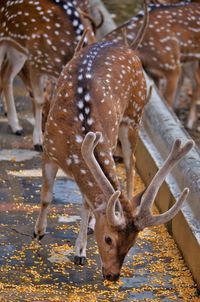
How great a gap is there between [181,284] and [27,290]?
100 centimetres

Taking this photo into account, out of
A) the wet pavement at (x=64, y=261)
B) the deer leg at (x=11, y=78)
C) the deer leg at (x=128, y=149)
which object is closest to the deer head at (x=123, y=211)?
the wet pavement at (x=64, y=261)

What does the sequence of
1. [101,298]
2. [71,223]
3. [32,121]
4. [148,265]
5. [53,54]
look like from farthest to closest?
[32,121], [53,54], [71,223], [148,265], [101,298]

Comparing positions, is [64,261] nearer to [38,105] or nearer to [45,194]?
[45,194]

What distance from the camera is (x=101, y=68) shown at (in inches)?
281

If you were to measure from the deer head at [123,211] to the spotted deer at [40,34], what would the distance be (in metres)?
2.68

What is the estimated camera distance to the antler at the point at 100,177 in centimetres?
601

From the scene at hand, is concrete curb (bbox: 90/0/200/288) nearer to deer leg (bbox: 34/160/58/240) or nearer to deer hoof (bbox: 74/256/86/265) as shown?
deer hoof (bbox: 74/256/86/265)

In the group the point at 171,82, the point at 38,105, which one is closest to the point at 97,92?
the point at 38,105

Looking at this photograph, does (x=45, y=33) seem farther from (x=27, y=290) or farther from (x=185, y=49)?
(x=27, y=290)

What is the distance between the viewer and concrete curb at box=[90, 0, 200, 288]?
683 centimetres

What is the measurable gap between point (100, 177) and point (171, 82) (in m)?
3.76

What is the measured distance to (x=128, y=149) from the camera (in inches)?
306

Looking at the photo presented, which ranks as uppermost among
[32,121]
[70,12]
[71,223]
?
[70,12]

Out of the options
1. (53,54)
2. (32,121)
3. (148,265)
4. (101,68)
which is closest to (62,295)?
(148,265)
